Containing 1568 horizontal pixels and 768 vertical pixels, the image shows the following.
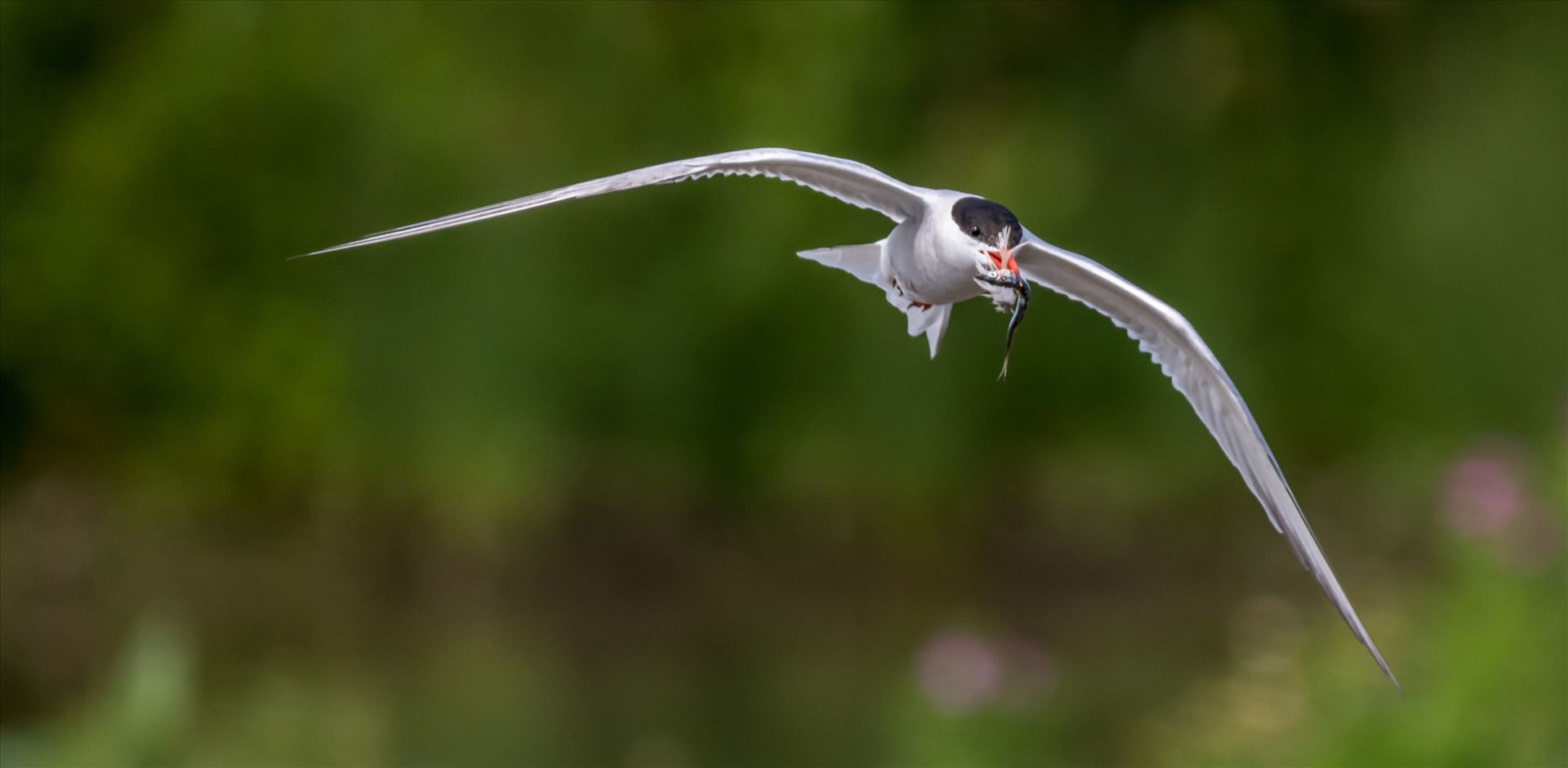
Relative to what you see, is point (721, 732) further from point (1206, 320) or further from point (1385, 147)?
point (1385, 147)

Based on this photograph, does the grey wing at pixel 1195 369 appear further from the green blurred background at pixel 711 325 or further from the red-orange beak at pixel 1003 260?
the green blurred background at pixel 711 325

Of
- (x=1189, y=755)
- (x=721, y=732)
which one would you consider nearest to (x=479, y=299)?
(x=721, y=732)

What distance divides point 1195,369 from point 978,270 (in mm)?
361

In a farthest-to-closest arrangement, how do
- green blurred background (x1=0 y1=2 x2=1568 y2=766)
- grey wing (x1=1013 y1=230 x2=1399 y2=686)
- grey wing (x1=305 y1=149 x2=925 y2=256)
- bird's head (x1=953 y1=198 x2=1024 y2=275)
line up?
green blurred background (x1=0 y1=2 x2=1568 y2=766), grey wing (x1=1013 y1=230 x2=1399 y2=686), bird's head (x1=953 y1=198 x2=1024 y2=275), grey wing (x1=305 y1=149 x2=925 y2=256)

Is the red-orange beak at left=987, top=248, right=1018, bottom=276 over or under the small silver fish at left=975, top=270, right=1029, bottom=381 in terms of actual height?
over

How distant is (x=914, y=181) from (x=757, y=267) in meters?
0.56

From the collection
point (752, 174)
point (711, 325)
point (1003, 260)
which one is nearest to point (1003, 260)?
point (1003, 260)

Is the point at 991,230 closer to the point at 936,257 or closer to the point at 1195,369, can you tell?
the point at 936,257

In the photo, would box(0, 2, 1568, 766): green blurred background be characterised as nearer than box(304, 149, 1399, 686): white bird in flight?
No

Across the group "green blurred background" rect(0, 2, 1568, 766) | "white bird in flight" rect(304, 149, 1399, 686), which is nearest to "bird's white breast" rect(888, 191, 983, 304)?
"white bird in flight" rect(304, 149, 1399, 686)

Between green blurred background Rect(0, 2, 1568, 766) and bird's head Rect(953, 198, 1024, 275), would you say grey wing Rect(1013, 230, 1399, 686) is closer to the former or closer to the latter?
bird's head Rect(953, 198, 1024, 275)

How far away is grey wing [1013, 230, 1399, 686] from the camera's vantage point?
70.2 inches

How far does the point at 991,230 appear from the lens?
5.55 feet

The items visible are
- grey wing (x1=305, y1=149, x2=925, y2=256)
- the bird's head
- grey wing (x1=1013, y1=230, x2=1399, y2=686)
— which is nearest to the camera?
grey wing (x1=305, y1=149, x2=925, y2=256)
